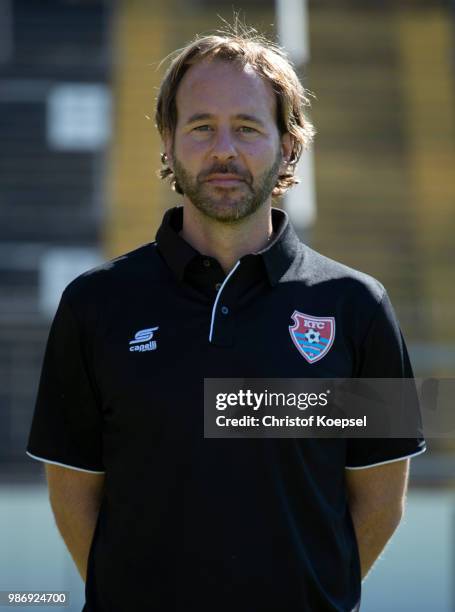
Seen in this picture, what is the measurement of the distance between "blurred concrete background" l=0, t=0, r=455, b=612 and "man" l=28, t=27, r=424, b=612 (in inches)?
155

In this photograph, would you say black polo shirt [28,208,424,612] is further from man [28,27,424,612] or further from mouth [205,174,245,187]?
mouth [205,174,245,187]

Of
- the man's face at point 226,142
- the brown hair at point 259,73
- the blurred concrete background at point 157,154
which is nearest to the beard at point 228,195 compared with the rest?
the man's face at point 226,142

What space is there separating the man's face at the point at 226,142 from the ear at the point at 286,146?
0.05 m

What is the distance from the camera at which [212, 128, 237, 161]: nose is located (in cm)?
161

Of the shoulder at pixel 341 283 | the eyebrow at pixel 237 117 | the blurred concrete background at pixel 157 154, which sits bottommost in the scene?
the shoulder at pixel 341 283

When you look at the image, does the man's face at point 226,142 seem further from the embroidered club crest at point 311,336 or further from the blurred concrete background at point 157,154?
the blurred concrete background at point 157,154

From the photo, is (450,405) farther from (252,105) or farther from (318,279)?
(252,105)

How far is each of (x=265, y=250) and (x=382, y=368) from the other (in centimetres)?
25

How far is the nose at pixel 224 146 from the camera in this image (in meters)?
1.61

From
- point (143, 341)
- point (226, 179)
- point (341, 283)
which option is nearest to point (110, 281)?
point (143, 341)

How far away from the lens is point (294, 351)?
1.57 metres

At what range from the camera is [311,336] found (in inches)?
62.2

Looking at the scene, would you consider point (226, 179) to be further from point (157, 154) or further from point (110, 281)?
point (157, 154)

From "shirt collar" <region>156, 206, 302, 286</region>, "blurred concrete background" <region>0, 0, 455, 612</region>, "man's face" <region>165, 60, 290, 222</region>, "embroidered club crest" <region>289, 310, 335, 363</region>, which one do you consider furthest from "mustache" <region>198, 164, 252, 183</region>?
"blurred concrete background" <region>0, 0, 455, 612</region>
